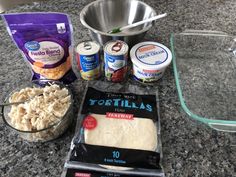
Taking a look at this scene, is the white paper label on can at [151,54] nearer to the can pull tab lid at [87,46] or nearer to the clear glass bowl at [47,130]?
the can pull tab lid at [87,46]

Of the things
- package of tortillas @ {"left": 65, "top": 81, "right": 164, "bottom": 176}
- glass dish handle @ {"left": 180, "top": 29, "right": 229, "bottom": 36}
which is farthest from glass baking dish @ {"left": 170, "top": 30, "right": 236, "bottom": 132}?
package of tortillas @ {"left": 65, "top": 81, "right": 164, "bottom": 176}

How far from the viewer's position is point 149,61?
0.65 meters

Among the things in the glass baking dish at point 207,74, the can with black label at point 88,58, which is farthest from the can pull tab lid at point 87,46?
the glass baking dish at point 207,74

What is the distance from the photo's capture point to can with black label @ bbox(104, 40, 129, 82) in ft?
2.02

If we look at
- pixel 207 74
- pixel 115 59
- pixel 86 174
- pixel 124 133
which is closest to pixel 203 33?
pixel 207 74

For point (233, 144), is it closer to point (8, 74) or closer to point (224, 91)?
point (224, 91)

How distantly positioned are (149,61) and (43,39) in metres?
0.29

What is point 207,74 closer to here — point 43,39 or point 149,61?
point 149,61

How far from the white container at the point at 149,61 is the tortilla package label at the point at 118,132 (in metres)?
0.06

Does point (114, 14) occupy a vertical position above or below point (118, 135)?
above

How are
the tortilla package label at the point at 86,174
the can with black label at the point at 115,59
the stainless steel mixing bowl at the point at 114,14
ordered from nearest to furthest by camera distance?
the tortilla package label at the point at 86,174 < the can with black label at the point at 115,59 < the stainless steel mixing bowl at the point at 114,14

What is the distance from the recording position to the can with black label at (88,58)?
0.62 meters

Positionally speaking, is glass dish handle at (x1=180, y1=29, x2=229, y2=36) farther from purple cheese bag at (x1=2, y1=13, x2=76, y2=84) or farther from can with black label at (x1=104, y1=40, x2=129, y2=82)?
purple cheese bag at (x1=2, y1=13, x2=76, y2=84)

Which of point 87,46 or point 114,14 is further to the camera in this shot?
point 114,14
